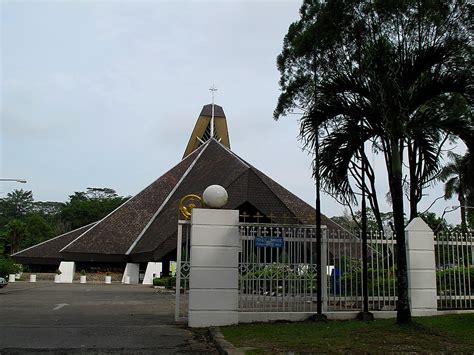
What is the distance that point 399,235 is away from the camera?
823 centimetres

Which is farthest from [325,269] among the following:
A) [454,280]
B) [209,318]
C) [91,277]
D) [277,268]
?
[91,277]

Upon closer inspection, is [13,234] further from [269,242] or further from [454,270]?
[454,270]

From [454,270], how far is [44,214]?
8748 cm

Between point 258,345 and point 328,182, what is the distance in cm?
367

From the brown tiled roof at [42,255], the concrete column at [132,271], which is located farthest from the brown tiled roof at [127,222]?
the brown tiled roof at [42,255]

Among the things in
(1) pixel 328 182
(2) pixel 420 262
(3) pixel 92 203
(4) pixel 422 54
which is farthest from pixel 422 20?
(3) pixel 92 203

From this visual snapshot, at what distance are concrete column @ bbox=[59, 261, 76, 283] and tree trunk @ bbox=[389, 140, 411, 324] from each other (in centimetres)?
3658

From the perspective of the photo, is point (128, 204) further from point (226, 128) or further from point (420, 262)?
point (420, 262)

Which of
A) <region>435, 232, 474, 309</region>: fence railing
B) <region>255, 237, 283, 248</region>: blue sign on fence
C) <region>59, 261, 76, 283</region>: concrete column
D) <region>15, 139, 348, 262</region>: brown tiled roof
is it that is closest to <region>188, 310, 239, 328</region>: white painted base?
<region>255, 237, 283, 248</region>: blue sign on fence

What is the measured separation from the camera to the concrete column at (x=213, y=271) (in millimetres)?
9023

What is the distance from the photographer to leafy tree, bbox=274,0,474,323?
830 centimetres

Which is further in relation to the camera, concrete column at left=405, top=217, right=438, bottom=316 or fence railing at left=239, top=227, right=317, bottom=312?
concrete column at left=405, top=217, right=438, bottom=316

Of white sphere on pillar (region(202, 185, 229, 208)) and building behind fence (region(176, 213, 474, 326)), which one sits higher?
white sphere on pillar (region(202, 185, 229, 208))

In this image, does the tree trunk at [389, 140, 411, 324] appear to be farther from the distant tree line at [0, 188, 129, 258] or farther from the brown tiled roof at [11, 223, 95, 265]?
the brown tiled roof at [11, 223, 95, 265]
